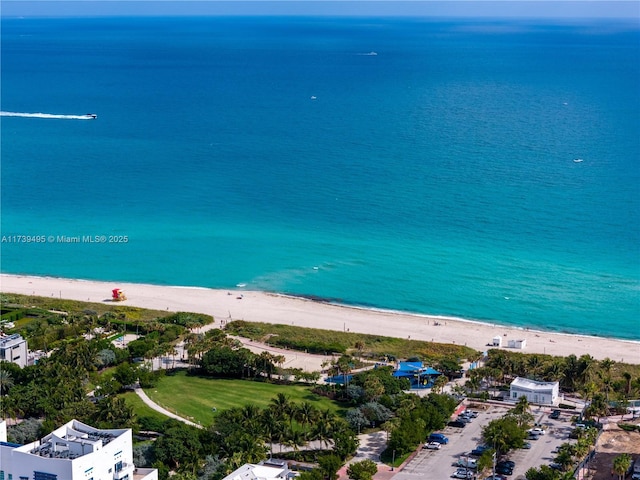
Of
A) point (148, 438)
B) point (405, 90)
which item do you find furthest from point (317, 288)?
point (405, 90)

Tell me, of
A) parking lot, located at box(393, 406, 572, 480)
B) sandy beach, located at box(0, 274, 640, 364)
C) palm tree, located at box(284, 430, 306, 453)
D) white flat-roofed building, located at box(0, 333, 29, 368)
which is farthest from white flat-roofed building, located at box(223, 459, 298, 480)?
sandy beach, located at box(0, 274, 640, 364)

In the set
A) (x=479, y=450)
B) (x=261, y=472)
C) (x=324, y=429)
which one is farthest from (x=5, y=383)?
(x=479, y=450)

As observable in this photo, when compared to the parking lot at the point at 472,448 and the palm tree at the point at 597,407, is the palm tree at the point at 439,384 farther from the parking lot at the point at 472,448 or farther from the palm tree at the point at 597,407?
the palm tree at the point at 597,407

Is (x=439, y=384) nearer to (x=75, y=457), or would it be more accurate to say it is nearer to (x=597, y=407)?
(x=597, y=407)

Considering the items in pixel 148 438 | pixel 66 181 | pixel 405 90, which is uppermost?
pixel 405 90

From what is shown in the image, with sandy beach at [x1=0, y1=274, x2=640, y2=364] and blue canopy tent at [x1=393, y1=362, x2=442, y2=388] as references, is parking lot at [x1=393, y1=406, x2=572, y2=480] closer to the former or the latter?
blue canopy tent at [x1=393, y1=362, x2=442, y2=388]

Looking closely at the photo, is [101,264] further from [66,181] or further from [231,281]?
[66,181]
